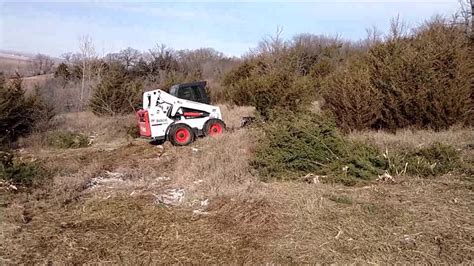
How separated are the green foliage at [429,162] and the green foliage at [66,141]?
10.6 m

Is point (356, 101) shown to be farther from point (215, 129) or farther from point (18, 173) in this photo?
point (18, 173)

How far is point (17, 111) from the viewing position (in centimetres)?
1538

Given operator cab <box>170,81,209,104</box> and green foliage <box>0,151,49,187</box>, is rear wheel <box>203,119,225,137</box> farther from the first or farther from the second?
green foliage <box>0,151,49,187</box>

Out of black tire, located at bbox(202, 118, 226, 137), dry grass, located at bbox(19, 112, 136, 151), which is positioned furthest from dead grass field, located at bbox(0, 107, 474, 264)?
dry grass, located at bbox(19, 112, 136, 151)

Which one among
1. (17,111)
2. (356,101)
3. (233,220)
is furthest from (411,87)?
(17,111)

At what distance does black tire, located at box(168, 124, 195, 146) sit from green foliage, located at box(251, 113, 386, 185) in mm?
4152

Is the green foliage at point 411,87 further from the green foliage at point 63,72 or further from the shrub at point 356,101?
the green foliage at point 63,72

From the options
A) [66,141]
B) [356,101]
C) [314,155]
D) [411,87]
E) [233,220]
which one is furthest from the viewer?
[66,141]

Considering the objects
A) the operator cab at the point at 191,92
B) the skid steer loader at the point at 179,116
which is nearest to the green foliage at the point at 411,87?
the skid steer loader at the point at 179,116

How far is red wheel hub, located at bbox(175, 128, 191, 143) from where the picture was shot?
1105cm

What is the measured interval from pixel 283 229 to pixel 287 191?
1.36 m

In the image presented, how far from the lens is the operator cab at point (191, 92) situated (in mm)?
11570

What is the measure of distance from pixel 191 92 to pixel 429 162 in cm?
706

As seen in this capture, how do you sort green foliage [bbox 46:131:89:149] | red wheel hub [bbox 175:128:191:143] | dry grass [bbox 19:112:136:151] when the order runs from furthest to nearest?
dry grass [bbox 19:112:136:151] → green foliage [bbox 46:131:89:149] → red wheel hub [bbox 175:128:191:143]
